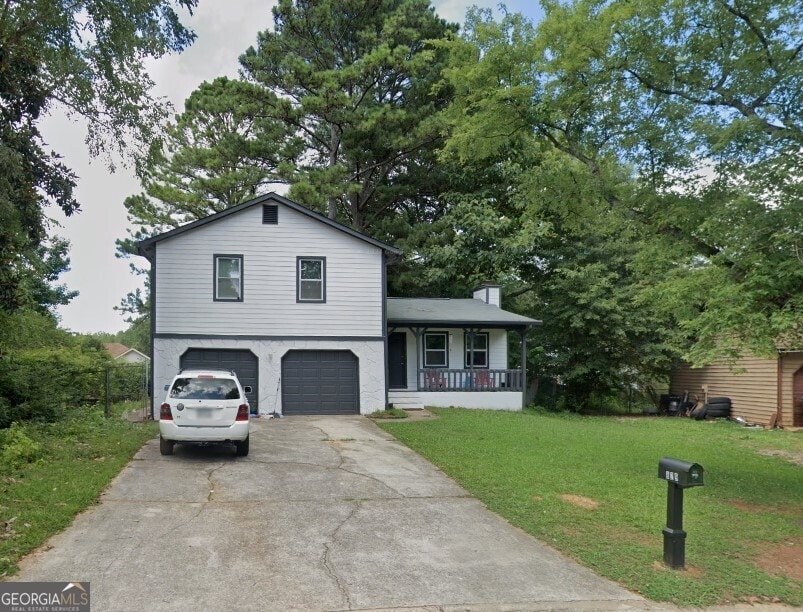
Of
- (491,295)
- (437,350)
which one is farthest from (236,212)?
(491,295)

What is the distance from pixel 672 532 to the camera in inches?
238

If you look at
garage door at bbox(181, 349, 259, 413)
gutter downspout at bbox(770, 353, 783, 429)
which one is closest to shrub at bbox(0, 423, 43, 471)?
garage door at bbox(181, 349, 259, 413)

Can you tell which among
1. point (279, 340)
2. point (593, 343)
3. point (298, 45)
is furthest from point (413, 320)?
point (298, 45)

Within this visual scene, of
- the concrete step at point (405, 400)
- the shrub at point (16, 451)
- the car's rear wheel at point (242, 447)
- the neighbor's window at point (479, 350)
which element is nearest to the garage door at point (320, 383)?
the concrete step at point (405, 400)

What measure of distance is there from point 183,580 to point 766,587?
17.4 ft

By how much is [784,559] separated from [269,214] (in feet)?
51.2

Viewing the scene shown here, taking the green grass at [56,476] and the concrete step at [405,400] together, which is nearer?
the green grass at [56,476]

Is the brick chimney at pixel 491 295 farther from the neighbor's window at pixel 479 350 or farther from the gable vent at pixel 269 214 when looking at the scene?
the gable vent at pixel 269 214

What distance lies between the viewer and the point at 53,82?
43.4 ft

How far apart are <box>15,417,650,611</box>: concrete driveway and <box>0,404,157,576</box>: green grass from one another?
20cm

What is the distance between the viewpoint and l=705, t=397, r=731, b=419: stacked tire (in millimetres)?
23125

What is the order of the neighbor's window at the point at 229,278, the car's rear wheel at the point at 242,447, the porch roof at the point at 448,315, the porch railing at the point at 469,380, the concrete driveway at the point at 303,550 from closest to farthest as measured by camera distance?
the concrete driveway at the point at 303,550
the car's rear wheel at the point at 242,447
the neighbor's window at the point at 229,278
the porch roof at the point at 448,315
the porch railing at the point at 469,380

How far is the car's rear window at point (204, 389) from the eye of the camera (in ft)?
34.6

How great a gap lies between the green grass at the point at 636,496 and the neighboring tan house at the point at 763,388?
360 centimetres
